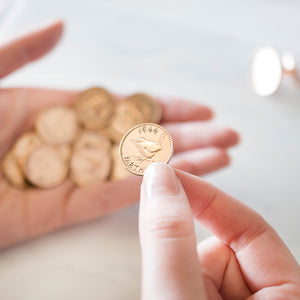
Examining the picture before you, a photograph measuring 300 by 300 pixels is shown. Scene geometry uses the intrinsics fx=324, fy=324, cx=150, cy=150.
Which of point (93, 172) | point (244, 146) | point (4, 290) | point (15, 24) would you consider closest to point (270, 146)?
point (244, 146)

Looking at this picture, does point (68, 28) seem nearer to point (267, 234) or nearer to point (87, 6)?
point (87, 6)

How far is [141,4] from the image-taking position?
186 centimetres

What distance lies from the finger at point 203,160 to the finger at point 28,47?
63 centimetres

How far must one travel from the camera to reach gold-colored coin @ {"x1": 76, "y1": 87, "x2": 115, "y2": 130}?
1313 millimetres

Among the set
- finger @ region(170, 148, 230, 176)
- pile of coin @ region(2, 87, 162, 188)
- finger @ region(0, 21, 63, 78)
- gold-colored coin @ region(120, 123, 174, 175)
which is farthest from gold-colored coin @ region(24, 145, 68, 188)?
gold-colored coin @ region(120, 123, 174, 175)

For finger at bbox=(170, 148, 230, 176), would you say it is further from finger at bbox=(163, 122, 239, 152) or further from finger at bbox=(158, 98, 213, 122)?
finger at bbox=(158, 98, 213, 122)

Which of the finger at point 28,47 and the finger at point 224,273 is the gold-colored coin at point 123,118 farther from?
the finger at point 224,273

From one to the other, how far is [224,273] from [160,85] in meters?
1.08

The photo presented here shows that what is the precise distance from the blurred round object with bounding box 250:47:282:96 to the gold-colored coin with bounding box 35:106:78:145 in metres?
0.88

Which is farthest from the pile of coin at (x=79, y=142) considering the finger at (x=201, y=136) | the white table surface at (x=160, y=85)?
the white table surface at (x=160, y=85)

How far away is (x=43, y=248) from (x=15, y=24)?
1300 mm

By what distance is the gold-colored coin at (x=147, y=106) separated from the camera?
50.3 inches

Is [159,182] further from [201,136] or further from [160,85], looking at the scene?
[160,85]

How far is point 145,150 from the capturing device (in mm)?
730
